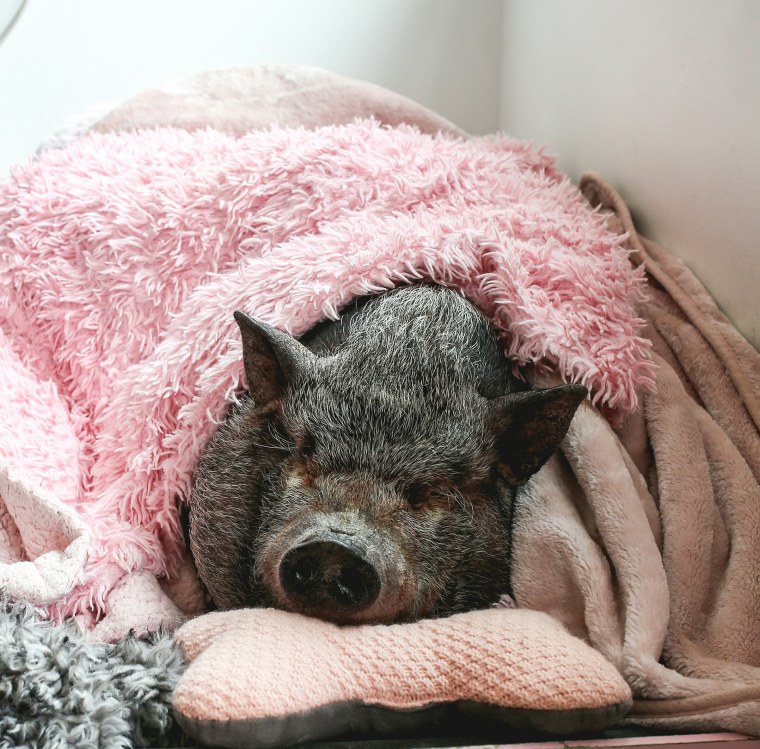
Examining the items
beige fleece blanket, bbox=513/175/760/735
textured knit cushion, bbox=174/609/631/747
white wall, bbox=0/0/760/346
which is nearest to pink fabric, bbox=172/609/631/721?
textured knit cushion, bbox=174/609/631/747

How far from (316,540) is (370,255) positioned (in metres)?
0.46

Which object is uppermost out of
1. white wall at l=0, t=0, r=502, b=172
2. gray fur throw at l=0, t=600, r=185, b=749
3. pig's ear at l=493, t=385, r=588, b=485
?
white wall at l=0, t=0, r=502, b=172

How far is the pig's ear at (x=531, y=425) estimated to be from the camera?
115cm

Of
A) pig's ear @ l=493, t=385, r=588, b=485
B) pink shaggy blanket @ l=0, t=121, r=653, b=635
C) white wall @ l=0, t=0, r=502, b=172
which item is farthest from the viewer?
white wall @ l=0, t=0, r=502, b=172

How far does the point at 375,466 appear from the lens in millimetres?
1136

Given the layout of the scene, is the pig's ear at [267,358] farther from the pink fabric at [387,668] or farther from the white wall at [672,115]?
the white wall at [672,115]

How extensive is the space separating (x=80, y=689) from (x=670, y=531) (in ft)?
2.65

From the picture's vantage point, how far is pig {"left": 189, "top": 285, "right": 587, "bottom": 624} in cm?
109

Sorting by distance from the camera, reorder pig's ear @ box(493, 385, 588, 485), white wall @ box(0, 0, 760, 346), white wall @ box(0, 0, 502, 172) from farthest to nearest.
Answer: white wall @ box(0, 0, 502, 172), white wall @ box(0, 0, 760, 346), pig's ear @ box(493, 385, 588, 485)

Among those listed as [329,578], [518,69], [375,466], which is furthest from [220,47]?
[329,578]

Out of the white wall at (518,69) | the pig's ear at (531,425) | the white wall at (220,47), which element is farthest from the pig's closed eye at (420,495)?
the white wall at (220,47)

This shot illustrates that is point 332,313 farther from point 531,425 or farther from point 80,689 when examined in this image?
point 80,689

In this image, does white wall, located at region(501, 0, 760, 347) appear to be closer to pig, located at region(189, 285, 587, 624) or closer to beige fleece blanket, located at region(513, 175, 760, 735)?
beige fleece blanket, located at region(513, 175, 760, 735)

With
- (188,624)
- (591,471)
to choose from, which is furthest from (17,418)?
(591,471)
